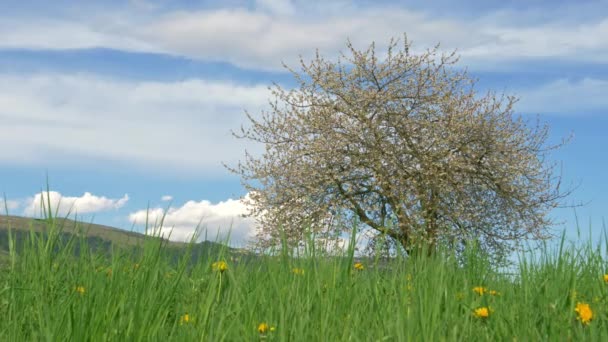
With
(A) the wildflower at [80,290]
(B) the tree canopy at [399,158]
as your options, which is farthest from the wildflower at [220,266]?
(B) the tree canopy at [399,158]

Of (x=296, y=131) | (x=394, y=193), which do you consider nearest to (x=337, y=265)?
(x=394, y=193)

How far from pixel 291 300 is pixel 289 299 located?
0.24 meters

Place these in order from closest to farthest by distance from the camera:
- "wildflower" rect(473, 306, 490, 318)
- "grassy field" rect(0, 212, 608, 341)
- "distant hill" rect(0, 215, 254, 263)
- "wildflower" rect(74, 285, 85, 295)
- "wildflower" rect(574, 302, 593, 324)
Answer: "grassy field" rect(0, 212, 608, 341), "wildflower" rect(574, 302, 593, 324), "wildflower" rect(74, 285, 85, 295), "wildflower" rect(473, 306, 490, 318), "distant hill" rect(0, 215, 254, 263)

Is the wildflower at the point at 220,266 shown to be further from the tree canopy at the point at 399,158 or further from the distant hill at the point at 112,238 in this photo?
the tree canopy at the point at 399,158

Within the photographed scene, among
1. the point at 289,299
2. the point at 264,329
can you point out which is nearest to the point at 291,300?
the point at 289,299

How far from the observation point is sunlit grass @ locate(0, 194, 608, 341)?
3.20 meters

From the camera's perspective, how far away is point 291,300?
3861 mm

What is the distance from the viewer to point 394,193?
741 inches

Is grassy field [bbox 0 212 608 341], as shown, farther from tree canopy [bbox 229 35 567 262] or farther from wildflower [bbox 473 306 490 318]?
tree canopy [bbox 229 35 567 262]

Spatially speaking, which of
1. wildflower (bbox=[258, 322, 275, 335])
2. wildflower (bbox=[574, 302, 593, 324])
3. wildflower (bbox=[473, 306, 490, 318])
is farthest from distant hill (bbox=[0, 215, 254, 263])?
wildflower (bbox=[574, 302, 593, 324])

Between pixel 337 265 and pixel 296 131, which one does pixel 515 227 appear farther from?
pixel 337 265

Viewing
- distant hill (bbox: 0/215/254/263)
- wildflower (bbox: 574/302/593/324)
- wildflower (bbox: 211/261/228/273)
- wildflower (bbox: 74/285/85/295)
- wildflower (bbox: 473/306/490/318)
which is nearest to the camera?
wildflower (bbox: 574/302/593/324)

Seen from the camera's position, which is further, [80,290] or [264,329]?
[80,290]

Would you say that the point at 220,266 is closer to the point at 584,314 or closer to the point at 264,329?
the point at 264,329
